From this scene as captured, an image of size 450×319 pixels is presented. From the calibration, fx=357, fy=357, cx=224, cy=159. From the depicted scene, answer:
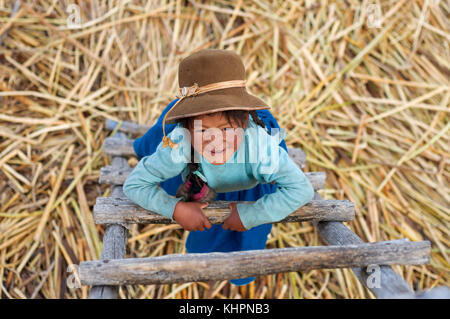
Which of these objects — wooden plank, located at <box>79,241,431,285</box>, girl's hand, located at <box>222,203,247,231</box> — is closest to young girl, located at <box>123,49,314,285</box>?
girl's hand, located at <box>222,203,247,231</box>

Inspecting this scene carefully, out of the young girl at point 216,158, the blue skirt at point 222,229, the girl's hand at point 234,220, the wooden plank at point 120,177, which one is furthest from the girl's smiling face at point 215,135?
the wooden plank at point 120,177

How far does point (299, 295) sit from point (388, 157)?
0.74 m

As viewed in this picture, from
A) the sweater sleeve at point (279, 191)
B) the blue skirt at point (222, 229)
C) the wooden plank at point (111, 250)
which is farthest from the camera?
the blue skirt at point (222, 229)

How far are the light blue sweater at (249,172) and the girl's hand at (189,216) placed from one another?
0.02m

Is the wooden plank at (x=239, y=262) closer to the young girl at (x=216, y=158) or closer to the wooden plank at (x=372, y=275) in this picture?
the wooden plank at (x=372, y=275)

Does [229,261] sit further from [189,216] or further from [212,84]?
[212,84]

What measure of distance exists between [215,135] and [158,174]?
202 mm

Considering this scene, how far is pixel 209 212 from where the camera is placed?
911 millimetres

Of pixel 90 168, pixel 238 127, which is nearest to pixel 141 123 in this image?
pixel 90 168

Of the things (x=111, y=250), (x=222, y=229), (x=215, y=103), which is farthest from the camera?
(x=222, y=229)

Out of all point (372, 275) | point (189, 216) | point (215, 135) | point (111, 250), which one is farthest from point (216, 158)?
point (372, 275)

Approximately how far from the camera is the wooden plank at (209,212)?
3.02ft
